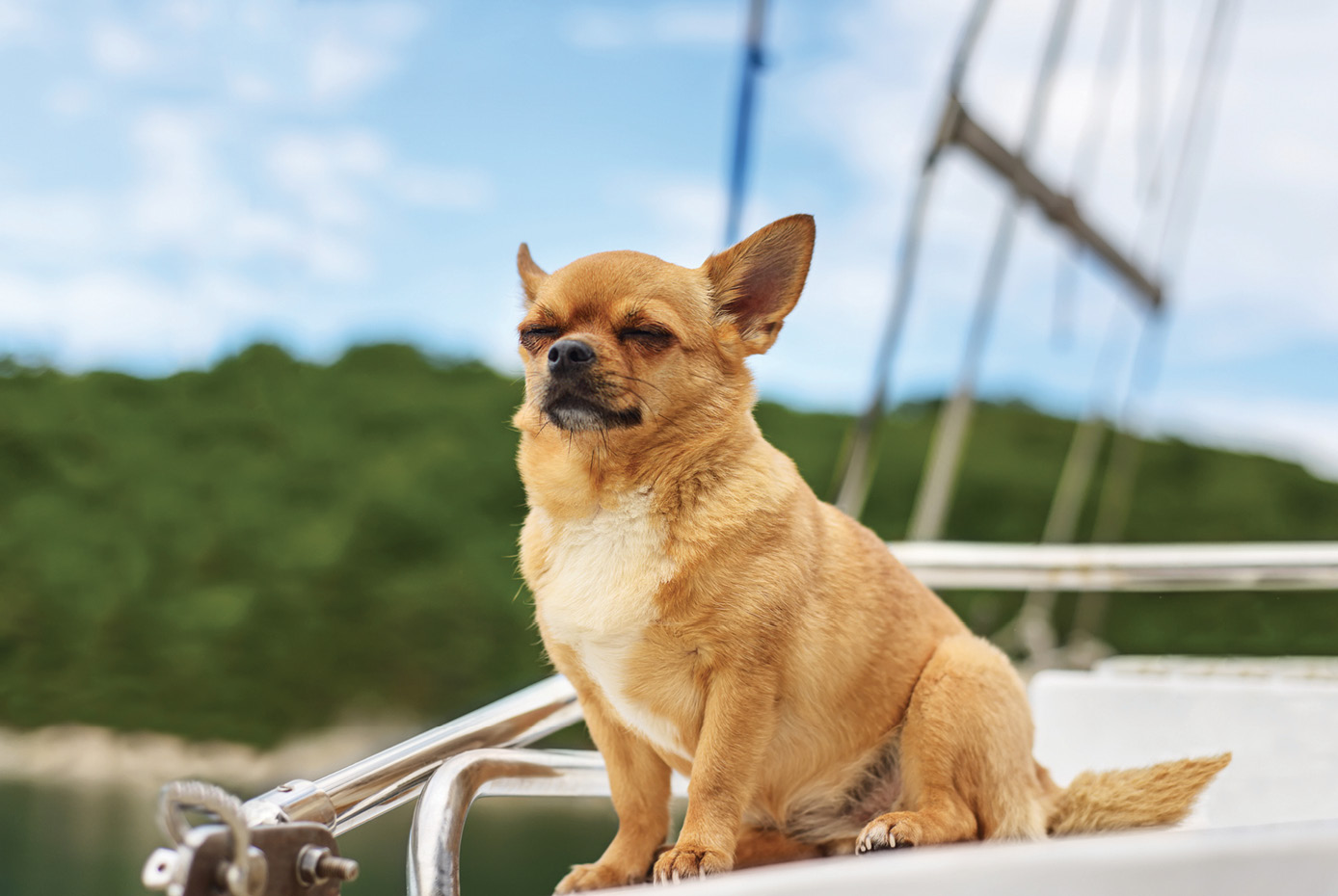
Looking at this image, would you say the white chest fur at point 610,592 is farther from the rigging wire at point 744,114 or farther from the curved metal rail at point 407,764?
the rigging wire at point 744,114

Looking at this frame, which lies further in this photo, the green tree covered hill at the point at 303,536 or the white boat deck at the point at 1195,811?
the green tree covered hill at the point at 303,536

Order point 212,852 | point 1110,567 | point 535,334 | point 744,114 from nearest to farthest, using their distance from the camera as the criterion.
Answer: point 212,852, point 535,334, point 744,114, point 1110,567

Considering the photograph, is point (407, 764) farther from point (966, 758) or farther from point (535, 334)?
point (966, 758)

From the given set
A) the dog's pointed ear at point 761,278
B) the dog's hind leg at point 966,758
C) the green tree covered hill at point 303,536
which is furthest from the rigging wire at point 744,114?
the green tree covered hill at point 303,536

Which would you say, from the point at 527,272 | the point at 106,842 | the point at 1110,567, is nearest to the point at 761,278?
the point at 527,272

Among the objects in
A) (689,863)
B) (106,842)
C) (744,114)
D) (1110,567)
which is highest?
(744,114)

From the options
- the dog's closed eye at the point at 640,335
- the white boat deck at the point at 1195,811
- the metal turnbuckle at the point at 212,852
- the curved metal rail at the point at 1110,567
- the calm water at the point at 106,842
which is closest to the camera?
the white boat deck at the point at 1195,811

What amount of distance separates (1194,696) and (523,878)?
294 inches

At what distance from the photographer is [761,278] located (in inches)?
42.8

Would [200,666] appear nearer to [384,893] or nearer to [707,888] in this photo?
[384,893]

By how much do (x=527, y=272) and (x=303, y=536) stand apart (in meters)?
11.0

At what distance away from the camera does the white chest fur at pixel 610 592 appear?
980 millimetres

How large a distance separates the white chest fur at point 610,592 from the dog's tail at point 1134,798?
468 mm

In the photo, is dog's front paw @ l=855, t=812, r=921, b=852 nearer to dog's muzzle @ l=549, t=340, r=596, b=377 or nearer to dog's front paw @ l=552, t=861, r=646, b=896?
dog's front paw @ l=552, t=861, r=646, b=896
